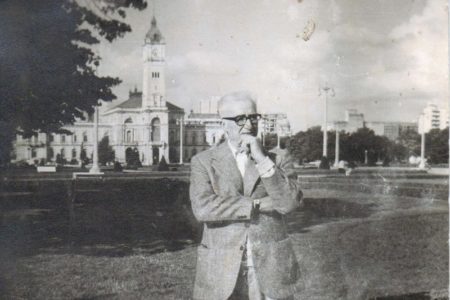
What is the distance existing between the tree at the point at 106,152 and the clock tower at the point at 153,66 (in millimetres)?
362

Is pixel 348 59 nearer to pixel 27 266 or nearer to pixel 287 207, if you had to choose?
pixel 287 207

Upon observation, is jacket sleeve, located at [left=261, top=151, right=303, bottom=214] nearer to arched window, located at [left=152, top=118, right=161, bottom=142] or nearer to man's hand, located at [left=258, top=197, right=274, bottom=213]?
man's hand, located at [left=258, top=197, right=274, bottom=213]

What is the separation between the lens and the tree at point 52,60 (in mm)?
2363

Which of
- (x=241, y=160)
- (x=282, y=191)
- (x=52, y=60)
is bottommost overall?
(x=282, y=191)

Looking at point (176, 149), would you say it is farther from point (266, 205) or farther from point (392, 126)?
point (392, 126)

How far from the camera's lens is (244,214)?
181cm

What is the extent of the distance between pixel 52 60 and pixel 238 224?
1355 millimetres

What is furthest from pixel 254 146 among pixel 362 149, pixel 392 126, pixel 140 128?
pixel 362 149

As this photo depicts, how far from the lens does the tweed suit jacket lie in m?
1.81

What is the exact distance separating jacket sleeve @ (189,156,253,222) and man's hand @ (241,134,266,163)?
0.17 metres

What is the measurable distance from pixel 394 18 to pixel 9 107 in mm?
2857

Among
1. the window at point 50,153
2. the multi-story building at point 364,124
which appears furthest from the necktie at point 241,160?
the multi-story building at point 364,124

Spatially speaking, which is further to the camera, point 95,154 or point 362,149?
point 362,149

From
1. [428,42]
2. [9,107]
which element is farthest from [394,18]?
[9,107]
